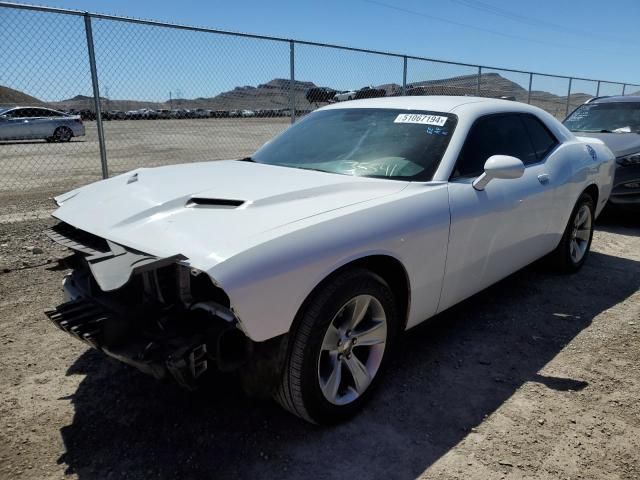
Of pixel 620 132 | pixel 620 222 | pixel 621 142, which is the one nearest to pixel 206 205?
pixel 621 142

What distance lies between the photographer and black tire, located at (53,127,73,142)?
1429 centimetres

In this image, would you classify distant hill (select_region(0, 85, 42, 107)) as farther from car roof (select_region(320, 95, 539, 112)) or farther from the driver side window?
the driver side window

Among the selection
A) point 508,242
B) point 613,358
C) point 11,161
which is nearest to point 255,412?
point 508,242

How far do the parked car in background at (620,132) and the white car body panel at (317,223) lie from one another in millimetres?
3407

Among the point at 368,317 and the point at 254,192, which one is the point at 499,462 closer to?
the point at 368,317

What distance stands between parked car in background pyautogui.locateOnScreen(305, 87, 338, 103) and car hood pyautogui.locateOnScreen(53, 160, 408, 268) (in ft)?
18.1

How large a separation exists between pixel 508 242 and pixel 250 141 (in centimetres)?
854

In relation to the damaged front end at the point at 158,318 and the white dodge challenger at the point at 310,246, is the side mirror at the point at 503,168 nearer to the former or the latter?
the white dodge challenger at the point at 310,246

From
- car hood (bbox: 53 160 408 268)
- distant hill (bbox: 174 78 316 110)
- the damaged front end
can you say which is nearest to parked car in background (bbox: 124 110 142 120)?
distant hill (bbox: 174 78 316 110)

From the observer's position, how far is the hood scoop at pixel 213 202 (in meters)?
2.51

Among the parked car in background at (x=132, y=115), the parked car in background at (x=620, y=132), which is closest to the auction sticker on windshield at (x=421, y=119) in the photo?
the parked car in background at (x=620, y=132)

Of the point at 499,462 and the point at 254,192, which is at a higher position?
the point at 254,192

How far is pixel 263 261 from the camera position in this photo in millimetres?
2037

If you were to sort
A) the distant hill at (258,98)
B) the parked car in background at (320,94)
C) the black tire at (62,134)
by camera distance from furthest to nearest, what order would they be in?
the black tire at (62,134), the parked car in background at (320,94), the distant hill at (258,98)
